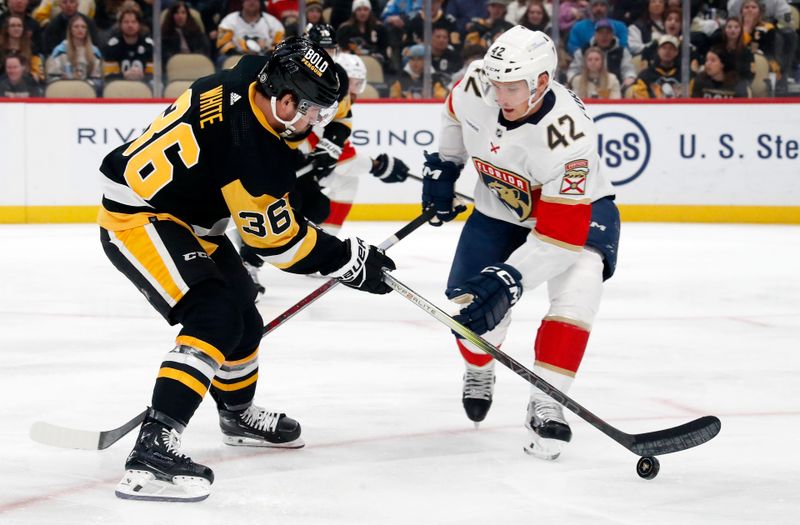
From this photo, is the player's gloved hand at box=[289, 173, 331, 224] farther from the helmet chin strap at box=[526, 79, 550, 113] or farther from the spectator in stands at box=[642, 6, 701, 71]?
the spectator in stands at box=[642, 6, 701, 71]

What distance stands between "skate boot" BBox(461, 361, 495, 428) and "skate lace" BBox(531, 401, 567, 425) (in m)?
0.25

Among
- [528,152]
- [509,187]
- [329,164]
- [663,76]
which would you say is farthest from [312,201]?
[663,76]

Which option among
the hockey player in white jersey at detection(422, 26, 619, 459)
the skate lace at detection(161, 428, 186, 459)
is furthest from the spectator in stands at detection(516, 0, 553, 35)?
the skate lace at detection(161, 428, 186, 459)

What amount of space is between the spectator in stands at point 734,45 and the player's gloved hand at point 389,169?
12.7 feet

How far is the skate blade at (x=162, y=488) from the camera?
99.4 inches

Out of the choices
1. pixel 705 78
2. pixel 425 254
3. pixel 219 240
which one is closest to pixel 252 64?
pixel 219 240

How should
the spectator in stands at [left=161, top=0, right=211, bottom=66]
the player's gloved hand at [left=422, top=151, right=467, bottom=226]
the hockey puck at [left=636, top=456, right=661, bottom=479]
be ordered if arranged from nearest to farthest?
the hockey puck at [left=636, top=456, right=661, bottom=479], the player's gloved hand at [left=422, top=151, right=467, bottom=226], the spectator in stands at [left=161, top=0, right=211, bottom=66]

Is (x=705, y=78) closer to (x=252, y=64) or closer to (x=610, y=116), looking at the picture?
(x=610, y=116)

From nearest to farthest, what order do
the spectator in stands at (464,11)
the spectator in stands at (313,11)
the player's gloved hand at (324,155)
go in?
1. the player's gloved hand at (324,155)
2. the spectator in stands at (313,11)
3. the spectator in stands at (464,11)

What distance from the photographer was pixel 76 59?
8234 mm

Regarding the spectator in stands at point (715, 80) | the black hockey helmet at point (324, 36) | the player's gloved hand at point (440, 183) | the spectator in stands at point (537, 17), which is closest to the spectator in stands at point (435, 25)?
the spectator in stands at point (537, 17)

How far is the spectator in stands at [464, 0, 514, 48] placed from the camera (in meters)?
8.59

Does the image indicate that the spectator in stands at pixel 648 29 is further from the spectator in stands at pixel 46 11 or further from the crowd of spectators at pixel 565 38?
the spectator in stands at pixel 46 11

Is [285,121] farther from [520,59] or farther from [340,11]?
[340,11]
